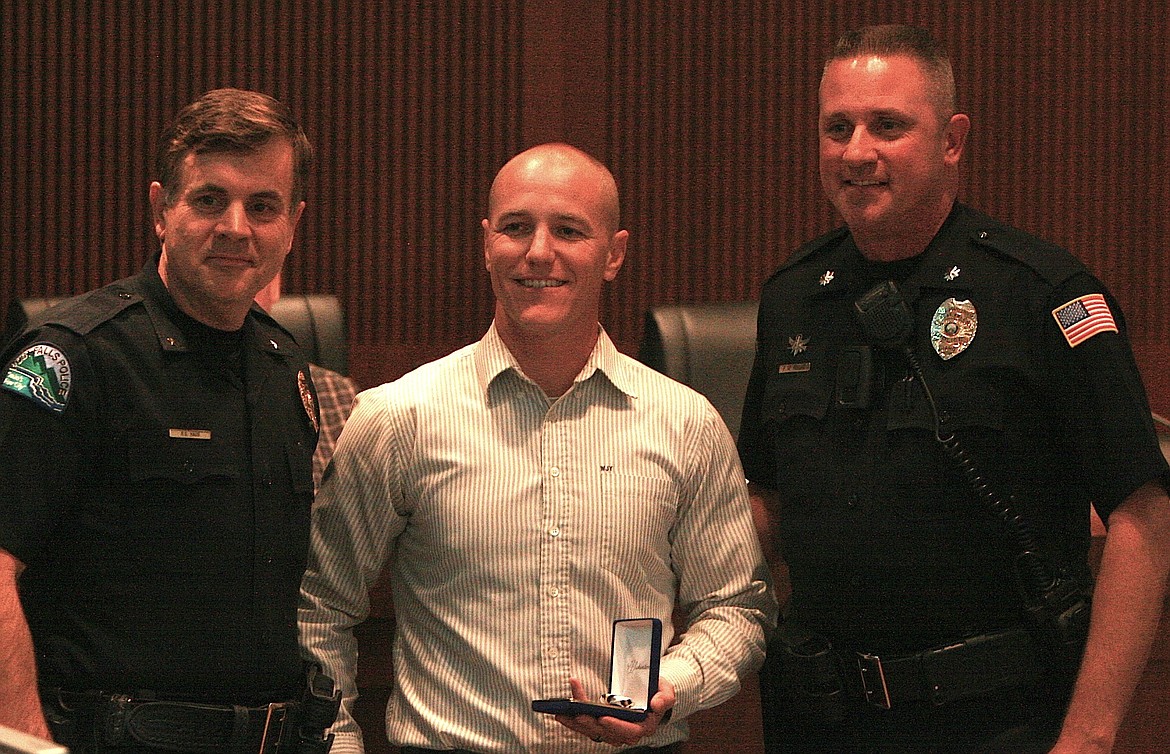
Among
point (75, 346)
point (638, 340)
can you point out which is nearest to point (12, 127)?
point (638, 340)

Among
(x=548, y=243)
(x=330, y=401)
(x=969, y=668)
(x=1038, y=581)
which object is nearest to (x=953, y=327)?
(x=1038, y=581)

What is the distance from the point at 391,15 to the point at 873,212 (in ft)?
9.62

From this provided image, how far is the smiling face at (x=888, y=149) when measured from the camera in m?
2.19

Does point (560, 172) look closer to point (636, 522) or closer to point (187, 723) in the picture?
point (636, 522)

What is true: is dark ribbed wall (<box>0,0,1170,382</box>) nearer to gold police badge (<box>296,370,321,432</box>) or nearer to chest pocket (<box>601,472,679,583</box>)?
gold police badge (<box>296,370,321,432</box>)

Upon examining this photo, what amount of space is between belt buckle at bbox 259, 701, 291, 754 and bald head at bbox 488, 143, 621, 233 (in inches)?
32.0

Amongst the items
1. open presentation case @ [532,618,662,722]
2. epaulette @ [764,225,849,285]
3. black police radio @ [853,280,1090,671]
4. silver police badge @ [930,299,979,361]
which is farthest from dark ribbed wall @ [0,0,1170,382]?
open presentation case @ [532,618,662,722]

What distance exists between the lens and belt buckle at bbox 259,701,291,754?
78.6 inches

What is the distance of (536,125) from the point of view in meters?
4.80

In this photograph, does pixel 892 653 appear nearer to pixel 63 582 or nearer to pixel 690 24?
pixel 63 582

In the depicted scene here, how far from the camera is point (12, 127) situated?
15.2 ft

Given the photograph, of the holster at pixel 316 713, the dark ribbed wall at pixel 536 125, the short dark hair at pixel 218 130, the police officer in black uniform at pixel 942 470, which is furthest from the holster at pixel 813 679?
the dark ribbed wall at pixel 536 125

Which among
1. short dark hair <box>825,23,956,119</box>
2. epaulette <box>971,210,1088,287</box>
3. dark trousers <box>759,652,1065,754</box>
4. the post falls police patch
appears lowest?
dark trousers <box>759,652,1065,754</box>

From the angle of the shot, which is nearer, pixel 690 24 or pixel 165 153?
pixel 165 153
